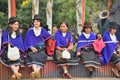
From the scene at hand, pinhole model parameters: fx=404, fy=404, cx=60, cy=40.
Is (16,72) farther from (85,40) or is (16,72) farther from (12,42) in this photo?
(85,40)

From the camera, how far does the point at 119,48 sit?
9648 mm

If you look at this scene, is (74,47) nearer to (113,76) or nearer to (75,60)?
(75,60)

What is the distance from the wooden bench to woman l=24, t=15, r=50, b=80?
0.33 m

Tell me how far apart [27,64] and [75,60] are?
1082 millimetres

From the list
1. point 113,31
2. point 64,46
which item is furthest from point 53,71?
point 113,31

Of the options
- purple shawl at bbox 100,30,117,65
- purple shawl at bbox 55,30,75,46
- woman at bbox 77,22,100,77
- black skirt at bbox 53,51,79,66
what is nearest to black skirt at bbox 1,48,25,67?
black skirt at bbox 53,51,79,66

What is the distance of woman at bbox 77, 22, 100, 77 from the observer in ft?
29.1

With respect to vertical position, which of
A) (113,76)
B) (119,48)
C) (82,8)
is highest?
(82,8)

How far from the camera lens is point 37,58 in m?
8.52

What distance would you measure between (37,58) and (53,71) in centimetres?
65

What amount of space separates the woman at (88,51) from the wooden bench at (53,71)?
0.68 ft

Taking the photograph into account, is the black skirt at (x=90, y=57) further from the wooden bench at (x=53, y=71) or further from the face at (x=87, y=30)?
the face at (x=87, y=30)

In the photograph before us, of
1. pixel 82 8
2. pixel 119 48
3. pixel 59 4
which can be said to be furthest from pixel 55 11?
pixel 119 48

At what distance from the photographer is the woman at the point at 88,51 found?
8883mm
